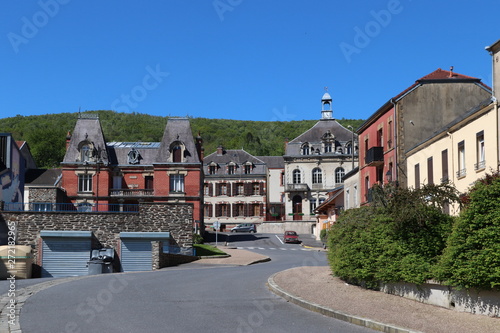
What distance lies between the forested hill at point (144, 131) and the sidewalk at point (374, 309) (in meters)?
90.9

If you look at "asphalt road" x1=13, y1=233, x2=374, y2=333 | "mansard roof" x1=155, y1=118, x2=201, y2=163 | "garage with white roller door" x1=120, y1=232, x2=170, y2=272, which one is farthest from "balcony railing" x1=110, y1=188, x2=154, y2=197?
"asphalt road" x1=13, y1=233, x2=374, y2=333

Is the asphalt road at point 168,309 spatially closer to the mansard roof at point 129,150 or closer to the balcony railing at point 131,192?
the balcony railing at point 131,192

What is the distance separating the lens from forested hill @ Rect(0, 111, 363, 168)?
106 m

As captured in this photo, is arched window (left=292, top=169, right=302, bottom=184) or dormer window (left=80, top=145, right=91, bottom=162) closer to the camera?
dormer window (left=80, top=145, right=91, bottom=162)

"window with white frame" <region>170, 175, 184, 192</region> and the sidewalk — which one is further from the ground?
"window with white frame" <region>170, 175, 184, 192</region>

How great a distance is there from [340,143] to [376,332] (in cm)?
6623

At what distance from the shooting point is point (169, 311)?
14.0 meters

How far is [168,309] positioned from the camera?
47.0 feet

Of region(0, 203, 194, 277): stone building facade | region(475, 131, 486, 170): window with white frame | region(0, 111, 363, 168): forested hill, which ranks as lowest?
region(0, 203, 194, 277): stone building facade

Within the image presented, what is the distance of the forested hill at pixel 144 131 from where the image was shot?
10621 centimetres

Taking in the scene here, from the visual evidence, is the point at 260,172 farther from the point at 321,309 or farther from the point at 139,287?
the point at 321,309

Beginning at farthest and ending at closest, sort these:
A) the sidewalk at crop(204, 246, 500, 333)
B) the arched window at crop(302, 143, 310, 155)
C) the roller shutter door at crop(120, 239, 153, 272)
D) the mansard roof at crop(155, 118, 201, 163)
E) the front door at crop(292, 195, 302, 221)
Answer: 1. the front door at crop(292, 195, 302, 221)
2. the arched window at crop(302, 143, 310, 155)
3. the mansard roof at crop(155, 118, 201, 163)
4. the roller shutter door at crop(120, 239, 153, 272)
5. the sidewalk at crop(204, 246, 500, 333)

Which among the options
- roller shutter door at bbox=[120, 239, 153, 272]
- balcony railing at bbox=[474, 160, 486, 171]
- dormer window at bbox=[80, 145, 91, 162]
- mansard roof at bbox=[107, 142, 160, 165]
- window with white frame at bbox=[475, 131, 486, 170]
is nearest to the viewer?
balcony railing at bbox=[474, 160, 486, 171]

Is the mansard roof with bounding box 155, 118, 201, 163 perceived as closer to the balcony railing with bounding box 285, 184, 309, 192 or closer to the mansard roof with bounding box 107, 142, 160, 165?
the mansard roof with bounding box 107, 142, 160, 165
